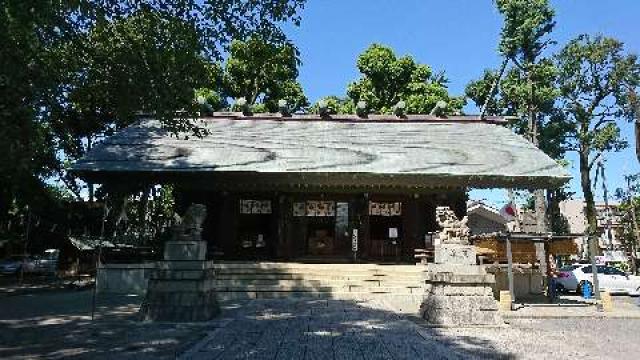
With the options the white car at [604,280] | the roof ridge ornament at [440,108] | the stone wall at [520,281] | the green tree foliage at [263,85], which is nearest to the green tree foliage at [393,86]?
the green tree foliage at [263,85]

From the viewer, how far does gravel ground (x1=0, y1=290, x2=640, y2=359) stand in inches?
288

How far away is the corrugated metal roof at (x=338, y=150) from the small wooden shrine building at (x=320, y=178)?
5cm

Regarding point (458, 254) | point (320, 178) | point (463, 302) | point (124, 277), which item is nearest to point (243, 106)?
point (320, 178)

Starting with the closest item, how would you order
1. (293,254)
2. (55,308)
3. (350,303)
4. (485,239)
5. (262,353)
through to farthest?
(262,353) < (55,308) < (350,303) < (485,239) < (293,254)

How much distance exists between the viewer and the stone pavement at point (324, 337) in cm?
718

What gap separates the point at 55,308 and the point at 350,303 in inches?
297

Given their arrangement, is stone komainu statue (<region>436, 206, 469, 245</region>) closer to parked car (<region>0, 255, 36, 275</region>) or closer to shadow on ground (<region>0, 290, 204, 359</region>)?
shadow on ground (<region>0, 290, 204, 359</region>)

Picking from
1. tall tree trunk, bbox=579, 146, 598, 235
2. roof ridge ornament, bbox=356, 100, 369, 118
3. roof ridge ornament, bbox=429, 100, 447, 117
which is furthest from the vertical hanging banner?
tall tree trunk, bbox=579, 146, 598, 235

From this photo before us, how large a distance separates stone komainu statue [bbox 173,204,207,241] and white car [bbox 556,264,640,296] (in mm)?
17758

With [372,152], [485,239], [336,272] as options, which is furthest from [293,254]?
[485,239]

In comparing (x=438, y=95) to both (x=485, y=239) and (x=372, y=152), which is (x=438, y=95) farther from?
(x=485, y=239)

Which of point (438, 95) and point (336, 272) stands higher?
point (438, 95)

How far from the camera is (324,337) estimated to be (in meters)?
8.49

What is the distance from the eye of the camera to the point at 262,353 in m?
7.14
